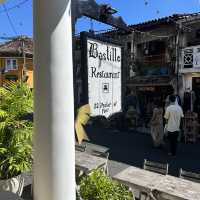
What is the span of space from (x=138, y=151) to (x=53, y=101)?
7809 millimetres

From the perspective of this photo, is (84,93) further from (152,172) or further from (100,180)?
(152,172)

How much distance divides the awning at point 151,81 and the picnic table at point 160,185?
1115 centimetres

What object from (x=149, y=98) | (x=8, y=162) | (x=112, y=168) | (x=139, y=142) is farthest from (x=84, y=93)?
(x=149, y=98)

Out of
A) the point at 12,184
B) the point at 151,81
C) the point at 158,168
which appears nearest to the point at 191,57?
the point at 151,81

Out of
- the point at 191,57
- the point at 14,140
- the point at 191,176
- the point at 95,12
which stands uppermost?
the point at 191,57

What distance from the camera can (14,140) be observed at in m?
4.77

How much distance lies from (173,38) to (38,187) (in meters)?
14.4

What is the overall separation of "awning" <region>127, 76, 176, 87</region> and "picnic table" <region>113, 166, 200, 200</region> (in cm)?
1115

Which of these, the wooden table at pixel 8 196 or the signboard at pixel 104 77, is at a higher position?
the signboard at pixel 104 77

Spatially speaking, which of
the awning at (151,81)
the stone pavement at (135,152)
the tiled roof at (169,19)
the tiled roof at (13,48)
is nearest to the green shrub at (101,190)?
the stone pavement at (135,152)

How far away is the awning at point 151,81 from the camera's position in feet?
52.4

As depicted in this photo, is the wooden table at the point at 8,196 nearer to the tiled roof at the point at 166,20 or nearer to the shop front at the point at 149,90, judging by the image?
the shop front at the point at 149,90

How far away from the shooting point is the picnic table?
14.4 feet

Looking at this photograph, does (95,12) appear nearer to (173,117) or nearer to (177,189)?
(177,189)
